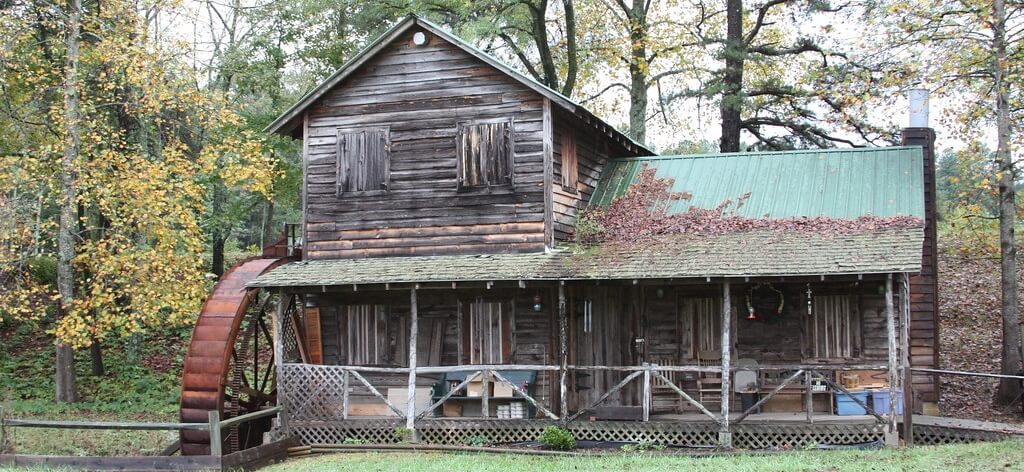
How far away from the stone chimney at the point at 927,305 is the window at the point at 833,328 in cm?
233

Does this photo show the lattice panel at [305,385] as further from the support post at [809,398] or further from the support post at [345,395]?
the support post at [809,398]

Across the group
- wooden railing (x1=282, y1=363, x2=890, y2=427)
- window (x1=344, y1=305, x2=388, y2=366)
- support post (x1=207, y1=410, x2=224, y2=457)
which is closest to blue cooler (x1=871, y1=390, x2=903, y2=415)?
wooden railing (x1=282, y1=363, x2=890, y2=427)

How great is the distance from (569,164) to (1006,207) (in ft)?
29.1

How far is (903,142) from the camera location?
66.9 ft

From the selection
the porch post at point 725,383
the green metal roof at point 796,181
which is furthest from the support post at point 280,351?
the porch post at point 725,383

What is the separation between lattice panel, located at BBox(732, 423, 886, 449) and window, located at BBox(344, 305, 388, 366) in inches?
277

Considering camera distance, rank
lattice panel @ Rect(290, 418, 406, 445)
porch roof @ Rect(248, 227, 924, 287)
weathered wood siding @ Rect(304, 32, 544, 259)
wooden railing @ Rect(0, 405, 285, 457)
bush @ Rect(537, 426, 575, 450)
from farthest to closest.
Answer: weathered wood siding @ Rect(304, 32, 544, 259) < lattice panel @ Rect(290, 418, 406, 445) < bush @ Rect(537, 426, 575, 450) < porch roof @ Rect(248, 227, 924, 287) < wooden railing @ Rect(0, 405, 285, 457)

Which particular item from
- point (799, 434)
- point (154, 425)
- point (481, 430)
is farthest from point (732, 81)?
point (154, 425)

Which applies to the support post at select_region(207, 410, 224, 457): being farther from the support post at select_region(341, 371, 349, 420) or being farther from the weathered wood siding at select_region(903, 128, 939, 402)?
the weathered wood siding at select_region(903, 128, 939, 402)

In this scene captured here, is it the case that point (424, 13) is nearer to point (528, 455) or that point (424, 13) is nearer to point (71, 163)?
point (71, 163)

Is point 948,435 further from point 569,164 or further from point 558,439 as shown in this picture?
point 569,164

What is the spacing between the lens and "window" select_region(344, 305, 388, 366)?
19.6 meters

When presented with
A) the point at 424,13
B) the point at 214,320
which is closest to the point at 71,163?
the point at 214,320

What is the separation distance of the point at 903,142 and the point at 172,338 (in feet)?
68.8
